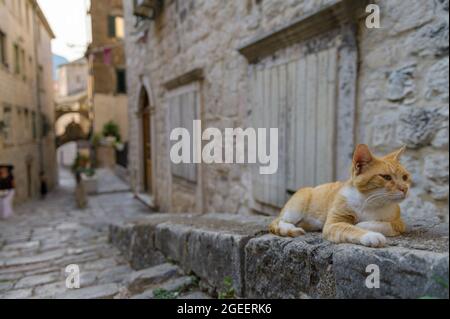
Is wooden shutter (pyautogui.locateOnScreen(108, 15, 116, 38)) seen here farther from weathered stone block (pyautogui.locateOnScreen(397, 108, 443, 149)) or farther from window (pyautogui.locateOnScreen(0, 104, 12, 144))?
weathered stone block (pyautogui.locateOnScreen(397, 108, 443, 149))

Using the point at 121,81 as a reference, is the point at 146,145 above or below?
below

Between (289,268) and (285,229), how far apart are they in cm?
23

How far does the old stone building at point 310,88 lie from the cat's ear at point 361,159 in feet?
2.31

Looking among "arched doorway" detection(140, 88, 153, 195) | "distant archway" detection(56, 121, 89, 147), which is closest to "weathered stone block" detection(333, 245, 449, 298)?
"arched doorway" detection(140, 88, 153, 195)

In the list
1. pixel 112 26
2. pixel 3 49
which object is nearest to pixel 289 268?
pixel 3 49

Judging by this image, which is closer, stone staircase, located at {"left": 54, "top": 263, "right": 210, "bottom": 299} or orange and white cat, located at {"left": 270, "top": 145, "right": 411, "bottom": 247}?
orange and white cat, located at {"left": 270, "top": 145, "right": 411, "bottom": 247}

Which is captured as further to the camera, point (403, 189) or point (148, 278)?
point (148, 278)

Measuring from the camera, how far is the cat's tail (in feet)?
5.53

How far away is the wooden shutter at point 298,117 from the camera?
8.63 feet

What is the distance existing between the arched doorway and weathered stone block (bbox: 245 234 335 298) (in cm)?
675

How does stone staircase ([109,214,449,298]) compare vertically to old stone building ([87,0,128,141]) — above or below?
below

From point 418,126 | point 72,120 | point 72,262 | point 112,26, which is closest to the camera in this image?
point 418,126

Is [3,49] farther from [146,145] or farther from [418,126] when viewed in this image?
[146,145]

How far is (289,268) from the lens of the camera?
61.1 inches
